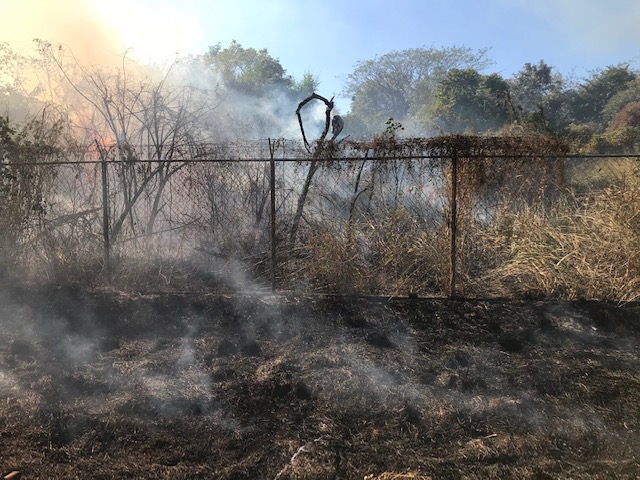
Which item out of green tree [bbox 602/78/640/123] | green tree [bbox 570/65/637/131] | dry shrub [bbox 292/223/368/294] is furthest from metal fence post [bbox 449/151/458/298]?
green tree [bbox 570/65/637/131]

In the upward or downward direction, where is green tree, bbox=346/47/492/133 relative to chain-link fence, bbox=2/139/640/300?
upward

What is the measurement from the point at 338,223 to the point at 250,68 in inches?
1185

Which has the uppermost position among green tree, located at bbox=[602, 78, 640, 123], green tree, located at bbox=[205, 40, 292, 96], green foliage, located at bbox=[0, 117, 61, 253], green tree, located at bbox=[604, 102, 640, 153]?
green tree, located at bbox=[205, 40, 292, 96]

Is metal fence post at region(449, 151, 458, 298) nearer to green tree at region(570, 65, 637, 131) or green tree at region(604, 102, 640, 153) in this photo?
green tree at region(604, 102, 640, 153)

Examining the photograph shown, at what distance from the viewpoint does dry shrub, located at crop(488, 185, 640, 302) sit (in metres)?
4.76

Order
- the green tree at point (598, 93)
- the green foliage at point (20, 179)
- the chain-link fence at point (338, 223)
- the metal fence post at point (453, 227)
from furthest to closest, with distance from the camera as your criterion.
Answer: the green tree at point (598, 93)
the green foliage at point (20, 179)
the chain-link fence at point (338, 223)
the metal fence post at point (453, 227)

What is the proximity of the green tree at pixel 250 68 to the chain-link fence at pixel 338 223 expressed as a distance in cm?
2158

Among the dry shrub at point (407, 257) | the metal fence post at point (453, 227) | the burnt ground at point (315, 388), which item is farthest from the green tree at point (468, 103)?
the burnt ground at point (315, 388)

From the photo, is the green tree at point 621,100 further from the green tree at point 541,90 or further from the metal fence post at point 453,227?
the metal fence post at point 453,227

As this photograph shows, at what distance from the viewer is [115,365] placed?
3699mm

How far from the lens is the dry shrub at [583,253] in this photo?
15.6ft

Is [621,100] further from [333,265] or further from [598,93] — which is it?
[333,265]

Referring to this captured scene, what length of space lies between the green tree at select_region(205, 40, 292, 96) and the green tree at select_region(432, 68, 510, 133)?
10.8 metres

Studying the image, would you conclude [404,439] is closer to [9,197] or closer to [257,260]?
[257,260]
